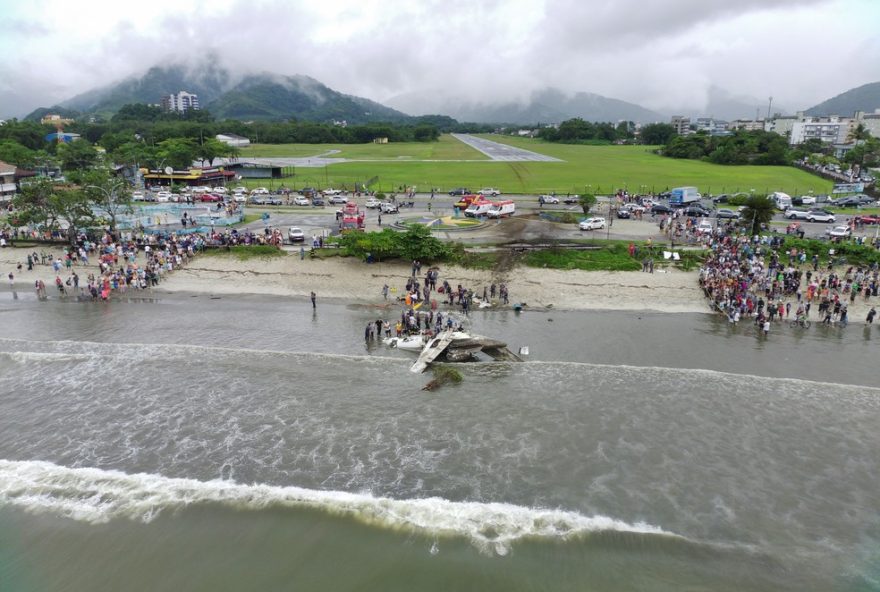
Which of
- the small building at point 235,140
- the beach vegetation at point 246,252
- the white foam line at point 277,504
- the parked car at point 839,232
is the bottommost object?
the white foam line at point 277,504

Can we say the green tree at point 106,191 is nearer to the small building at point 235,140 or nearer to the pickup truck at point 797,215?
the pickup truck at point 797,215

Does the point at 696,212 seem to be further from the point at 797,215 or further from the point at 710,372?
the point at 710,372

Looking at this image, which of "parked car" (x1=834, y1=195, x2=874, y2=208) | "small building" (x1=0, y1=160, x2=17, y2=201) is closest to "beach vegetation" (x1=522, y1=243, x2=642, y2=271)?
"parked car" (x1=834, y1=195, x2=874, y2=208)

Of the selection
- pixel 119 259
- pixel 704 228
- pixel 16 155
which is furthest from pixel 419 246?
pixel 16 155

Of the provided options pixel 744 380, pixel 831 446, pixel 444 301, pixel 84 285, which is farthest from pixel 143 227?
pixel 831 446

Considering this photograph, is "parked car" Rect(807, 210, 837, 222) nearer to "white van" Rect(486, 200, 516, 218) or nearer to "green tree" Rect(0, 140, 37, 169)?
"white van" Rect(486, 200, 516, 218)

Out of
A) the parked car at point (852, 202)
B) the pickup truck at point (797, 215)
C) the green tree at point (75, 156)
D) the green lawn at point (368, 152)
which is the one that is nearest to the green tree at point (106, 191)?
the green tree at point (75, 156)
